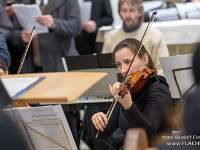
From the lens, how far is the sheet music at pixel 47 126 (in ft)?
6.58

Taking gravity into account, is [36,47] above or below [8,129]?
below

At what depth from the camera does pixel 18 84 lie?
1.69 metres

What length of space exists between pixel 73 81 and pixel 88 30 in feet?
8.37

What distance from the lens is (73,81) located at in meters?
1.67

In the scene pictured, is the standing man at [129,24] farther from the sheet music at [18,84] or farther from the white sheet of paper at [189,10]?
the sheet music at [18,84]

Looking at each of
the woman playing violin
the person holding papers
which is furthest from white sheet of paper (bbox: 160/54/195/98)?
the person holding papers

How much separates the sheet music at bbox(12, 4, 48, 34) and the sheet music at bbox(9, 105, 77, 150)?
5.60 feet

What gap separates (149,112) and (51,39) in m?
1.85

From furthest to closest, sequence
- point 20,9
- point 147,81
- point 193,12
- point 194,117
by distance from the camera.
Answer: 1. point 193,12
2. point 20,9
3. point 147,81
4. point 194,117

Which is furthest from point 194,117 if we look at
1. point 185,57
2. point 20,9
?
point 20,9

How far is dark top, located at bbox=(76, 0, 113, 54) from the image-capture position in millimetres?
4324

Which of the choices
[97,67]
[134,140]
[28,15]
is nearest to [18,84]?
[134,140]

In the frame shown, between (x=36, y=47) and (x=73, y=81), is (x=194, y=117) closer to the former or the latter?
(x=73, y=81)

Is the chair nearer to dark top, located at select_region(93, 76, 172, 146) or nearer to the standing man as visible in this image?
dark top, located at select_region(93, 76, 172, 146)
